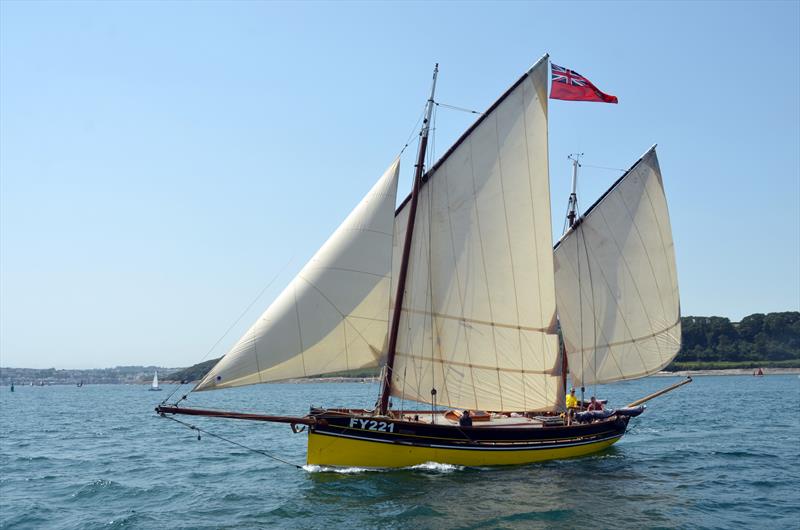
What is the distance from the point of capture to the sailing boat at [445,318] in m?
27.3

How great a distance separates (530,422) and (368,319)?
11.1 meters

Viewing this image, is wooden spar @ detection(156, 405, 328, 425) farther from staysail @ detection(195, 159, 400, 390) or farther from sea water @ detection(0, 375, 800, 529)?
sea water @ detection(0, 375, 800, 529)

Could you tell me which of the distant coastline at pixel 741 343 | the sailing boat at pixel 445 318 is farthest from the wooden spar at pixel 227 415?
the distant coastline at pixel 741 343

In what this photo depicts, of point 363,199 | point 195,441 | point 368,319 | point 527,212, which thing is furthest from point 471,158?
point 195,441

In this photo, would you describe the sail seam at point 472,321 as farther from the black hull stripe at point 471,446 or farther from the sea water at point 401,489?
the sea water at point 401,489

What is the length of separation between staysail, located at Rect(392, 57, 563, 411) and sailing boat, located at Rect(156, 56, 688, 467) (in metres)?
0.05

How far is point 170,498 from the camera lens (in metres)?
26.8

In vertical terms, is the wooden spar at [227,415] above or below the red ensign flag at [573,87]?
below

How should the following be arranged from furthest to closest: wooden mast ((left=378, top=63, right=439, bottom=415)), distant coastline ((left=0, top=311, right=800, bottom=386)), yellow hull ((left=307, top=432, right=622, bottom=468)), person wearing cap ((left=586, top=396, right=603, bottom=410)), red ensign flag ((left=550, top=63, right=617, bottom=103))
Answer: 1. distant coastline ((left=0, top=311, right=800, bottom=386))
2. person wearing cap ((left=586, top=396, right=603, bottom=410))
3. red ensign flag ((left=550, top=63, right=617, bottom=103))
4. wooden mast ((left=378, top=63, right=439, bottom=415))
5. yellow hull ((left=307, top=432, right=622, bottom=468))

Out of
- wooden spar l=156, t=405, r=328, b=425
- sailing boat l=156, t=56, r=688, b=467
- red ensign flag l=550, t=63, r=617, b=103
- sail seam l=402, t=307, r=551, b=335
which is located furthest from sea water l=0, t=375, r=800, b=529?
red ensign flag l=550, t=63, r=617, b=103

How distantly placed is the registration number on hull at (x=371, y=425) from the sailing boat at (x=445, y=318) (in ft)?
0.39

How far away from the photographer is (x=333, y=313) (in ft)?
90.1

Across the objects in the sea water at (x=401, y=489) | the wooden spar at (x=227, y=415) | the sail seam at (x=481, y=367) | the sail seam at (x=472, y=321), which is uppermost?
the sail seam at (x=472, y=321)

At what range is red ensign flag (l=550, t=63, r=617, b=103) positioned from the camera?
36.1 metres
